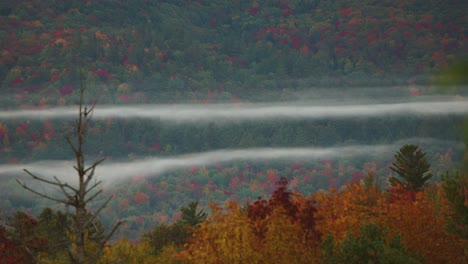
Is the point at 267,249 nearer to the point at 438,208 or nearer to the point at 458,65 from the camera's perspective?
the point at 438,208

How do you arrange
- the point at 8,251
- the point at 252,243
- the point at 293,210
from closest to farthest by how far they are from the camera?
the point at 252,243, the point at 8,251, the point at 293,210

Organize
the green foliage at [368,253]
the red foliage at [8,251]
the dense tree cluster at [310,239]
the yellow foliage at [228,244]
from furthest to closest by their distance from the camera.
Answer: the red foliage at [8,251], the yellow foliage at [228,244], the dense tree cluster at [310,239], the green foliage at [368,253]

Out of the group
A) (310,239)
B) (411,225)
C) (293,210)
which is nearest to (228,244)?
(310,239)

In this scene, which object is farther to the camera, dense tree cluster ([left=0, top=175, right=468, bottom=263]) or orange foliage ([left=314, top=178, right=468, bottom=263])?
orange foliage ([left=314, top=178, right=468, bottom=263])

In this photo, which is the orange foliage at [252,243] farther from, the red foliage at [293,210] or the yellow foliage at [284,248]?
the red foliage at [293,210]

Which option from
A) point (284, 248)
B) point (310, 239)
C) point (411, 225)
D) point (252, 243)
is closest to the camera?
point (284, 248)

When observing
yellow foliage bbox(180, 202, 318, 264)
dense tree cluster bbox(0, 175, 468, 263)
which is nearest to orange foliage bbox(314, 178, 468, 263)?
dense tree cluster bbox(0, 175, 468, 263)

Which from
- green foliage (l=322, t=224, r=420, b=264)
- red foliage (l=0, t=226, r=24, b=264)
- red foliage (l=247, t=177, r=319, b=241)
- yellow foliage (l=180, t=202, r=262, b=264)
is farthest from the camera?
red foliage (l=247, t=177, r=319, b=241)

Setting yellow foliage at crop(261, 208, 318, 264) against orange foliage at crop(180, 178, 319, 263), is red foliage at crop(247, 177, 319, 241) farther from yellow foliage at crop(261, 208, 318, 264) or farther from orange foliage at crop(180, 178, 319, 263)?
yellow foliage at crop(261, 208, 318, 264)

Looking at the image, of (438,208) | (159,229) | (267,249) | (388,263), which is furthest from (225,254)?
(159,229)

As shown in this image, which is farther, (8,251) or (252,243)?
(8,251)

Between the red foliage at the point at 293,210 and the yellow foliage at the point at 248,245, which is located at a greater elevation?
the red foliage at the point at 293,210

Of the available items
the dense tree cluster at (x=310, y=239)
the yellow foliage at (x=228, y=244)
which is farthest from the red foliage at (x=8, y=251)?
the yellow foliage at (x=228, y=244)

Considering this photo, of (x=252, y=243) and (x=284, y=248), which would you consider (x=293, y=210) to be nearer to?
(x=252, y=243)
